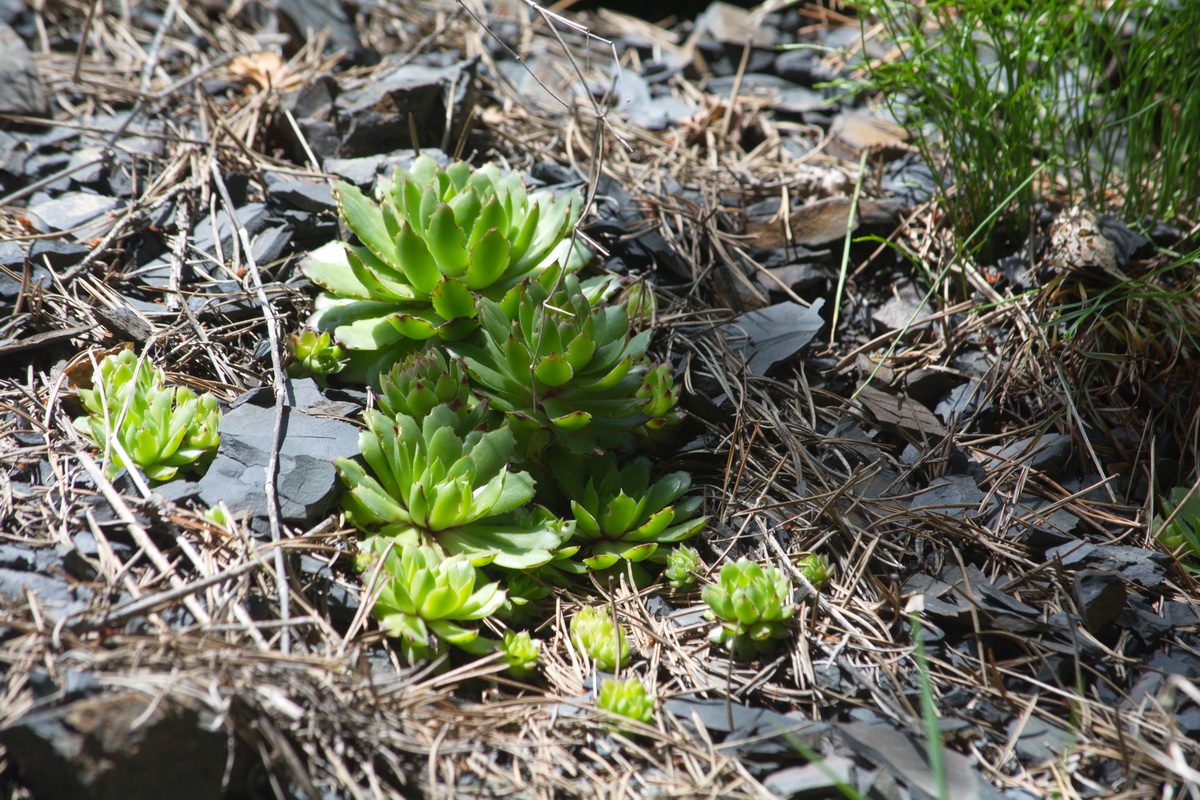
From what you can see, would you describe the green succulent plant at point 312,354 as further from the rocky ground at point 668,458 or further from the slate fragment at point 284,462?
the slate fragment at point 284,462

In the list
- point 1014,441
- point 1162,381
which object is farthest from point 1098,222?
point 1014,441

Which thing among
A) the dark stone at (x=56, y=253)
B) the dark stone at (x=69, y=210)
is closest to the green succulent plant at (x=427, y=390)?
the dark stone at (x=56, y=253)

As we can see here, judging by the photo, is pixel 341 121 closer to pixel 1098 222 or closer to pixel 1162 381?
pixel 1098 222

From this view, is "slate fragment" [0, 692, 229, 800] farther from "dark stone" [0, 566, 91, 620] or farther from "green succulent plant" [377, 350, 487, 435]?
"green succulent plant" [377, 350, 487, 435]

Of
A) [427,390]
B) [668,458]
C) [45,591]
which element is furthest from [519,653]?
[45,591]

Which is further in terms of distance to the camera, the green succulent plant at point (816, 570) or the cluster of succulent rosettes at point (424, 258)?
the cluster of succulent rosettes at point (424, 258)
